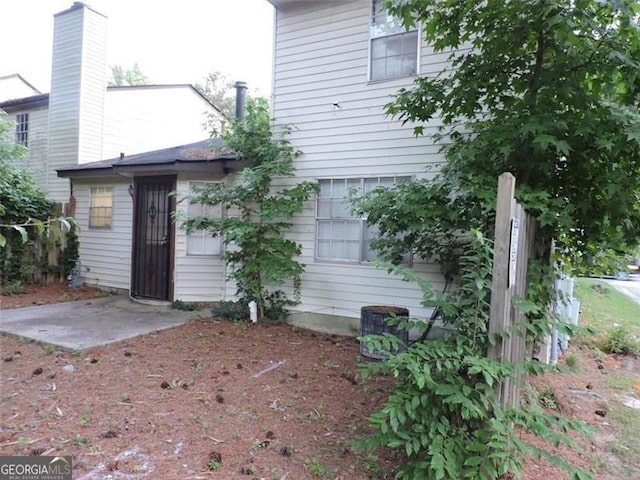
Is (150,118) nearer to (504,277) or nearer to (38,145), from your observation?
(38,145)

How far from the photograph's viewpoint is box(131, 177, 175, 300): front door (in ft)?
25.4

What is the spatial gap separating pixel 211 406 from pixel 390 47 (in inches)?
204

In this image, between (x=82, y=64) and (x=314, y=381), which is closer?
(x=314, y=381)

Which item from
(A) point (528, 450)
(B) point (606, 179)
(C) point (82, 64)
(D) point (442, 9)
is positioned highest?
(C) point (82, 64)

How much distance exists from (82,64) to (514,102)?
36.8 ft

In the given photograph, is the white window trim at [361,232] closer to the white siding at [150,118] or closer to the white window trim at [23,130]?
the white siding at [150,118]

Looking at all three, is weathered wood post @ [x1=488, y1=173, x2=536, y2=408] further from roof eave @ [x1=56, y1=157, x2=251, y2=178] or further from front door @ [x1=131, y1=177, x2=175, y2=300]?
front door @ [x1=131, y1=177, x2=175, y2=300]

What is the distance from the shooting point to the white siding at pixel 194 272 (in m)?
7.46

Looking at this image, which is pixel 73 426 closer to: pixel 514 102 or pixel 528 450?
pixel 528 450

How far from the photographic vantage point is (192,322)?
6.35 meters

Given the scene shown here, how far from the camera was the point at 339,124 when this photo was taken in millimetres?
6191

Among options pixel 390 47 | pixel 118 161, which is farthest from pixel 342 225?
pixel 118 161

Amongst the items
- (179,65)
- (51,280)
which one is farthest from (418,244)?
(179,65)

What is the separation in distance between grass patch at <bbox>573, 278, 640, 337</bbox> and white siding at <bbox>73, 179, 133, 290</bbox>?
27.9ft
